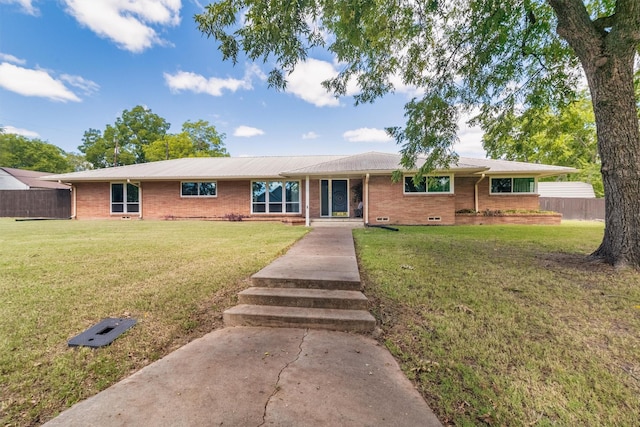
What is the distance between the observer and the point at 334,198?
14805 millimetres

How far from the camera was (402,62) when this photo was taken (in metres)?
7.52

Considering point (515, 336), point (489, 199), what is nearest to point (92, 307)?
point (515, 336)

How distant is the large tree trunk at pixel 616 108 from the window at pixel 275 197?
12.3 m

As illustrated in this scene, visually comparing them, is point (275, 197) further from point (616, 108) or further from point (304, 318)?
point (616, 108)

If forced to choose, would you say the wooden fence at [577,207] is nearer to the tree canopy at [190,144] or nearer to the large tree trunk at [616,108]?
the large tree trunk at [616,108]

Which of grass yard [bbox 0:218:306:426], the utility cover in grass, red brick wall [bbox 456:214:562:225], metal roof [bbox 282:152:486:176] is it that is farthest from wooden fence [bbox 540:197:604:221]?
the utility cover in grass

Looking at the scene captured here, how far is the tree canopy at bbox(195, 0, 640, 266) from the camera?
475 cm

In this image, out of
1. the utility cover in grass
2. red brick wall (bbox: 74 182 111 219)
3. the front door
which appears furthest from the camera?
red brick wall (bbox: 74 182 111 219)

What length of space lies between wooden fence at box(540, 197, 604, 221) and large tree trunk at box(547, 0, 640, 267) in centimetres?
1839

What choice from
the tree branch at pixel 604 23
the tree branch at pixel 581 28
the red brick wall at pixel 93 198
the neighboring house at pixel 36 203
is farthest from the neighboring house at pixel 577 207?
the neighboring house at pixel 36 203

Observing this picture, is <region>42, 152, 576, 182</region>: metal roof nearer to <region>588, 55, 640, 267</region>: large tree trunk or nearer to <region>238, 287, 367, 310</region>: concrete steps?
<region>588, 55, 640, 267</region>: large tree trunk

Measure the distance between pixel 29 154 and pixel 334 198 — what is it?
50118mm

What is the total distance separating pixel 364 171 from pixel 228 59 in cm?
843

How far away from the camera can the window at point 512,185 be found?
589 inches
